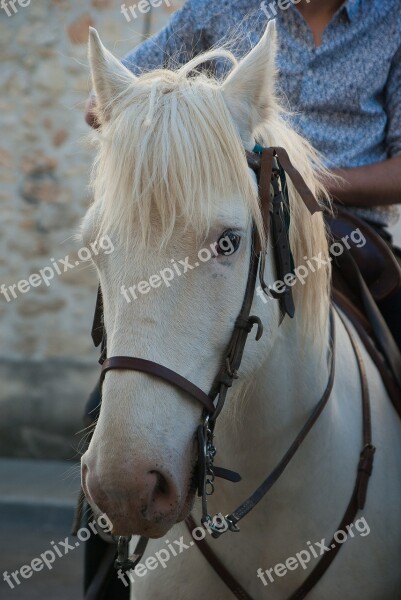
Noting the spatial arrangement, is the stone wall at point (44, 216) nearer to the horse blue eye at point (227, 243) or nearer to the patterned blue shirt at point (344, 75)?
the patterned blue shirt at point (344, 75)

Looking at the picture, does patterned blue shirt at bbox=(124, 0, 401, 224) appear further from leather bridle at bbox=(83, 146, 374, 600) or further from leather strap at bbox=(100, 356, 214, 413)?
leather strap at bbox=(100, 356, 214, 413)

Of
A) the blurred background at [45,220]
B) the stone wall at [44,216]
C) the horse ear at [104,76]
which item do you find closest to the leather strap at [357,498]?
the horse ear at [104,76]

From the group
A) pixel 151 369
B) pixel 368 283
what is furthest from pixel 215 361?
pixel 368 283

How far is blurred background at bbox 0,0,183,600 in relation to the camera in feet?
22.9

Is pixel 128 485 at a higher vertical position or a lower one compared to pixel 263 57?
lower

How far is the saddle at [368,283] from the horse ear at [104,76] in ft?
2.91

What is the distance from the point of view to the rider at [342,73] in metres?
3.12

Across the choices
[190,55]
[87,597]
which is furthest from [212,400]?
[190,55]

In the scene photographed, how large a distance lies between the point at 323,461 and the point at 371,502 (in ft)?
0.64

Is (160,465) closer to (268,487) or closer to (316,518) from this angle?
(268,487)

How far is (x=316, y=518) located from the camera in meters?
2.56

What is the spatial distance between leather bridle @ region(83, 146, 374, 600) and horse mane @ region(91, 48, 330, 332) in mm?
104

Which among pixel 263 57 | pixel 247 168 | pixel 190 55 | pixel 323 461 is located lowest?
pixel 323 461

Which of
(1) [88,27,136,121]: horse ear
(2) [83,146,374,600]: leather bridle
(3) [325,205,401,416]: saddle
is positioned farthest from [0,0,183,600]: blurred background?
(1) [88,27,136,121]: horse ear
